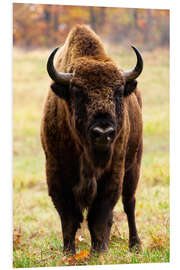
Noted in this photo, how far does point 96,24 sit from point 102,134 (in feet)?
17.5

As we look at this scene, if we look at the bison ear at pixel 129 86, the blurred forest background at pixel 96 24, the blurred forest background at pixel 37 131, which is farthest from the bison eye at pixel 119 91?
the blurred forest background at pixel 96 24

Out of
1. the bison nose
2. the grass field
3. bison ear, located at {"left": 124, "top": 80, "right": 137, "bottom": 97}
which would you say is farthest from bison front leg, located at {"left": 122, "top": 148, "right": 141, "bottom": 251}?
the bison nose

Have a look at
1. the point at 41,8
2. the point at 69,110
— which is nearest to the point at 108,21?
the point at 41,8

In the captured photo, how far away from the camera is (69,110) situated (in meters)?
5.02

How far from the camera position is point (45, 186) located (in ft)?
29.9

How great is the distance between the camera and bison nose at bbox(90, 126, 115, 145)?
445 centimetres

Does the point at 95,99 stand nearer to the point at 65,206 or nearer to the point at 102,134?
the point at 102,134

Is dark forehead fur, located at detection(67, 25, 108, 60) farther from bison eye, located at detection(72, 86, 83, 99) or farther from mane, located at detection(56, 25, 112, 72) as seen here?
bison eye, located at detection(72, 86, 83, 99)

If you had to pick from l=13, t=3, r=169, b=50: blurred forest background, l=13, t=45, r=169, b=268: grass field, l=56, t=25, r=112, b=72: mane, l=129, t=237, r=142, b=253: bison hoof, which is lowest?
l=129, t=237, r=142, b=253: bison hoof

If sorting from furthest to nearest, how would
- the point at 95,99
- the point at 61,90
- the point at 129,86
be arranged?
the point at 129,86
the point at 61,90
the point at 95,99

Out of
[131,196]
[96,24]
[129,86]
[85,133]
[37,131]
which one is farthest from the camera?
[37,131]

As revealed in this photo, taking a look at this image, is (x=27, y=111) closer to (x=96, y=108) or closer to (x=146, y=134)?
(x=146, y=134)

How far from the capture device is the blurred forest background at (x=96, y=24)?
8.05m

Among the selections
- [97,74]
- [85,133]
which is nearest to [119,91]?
[97,74]
